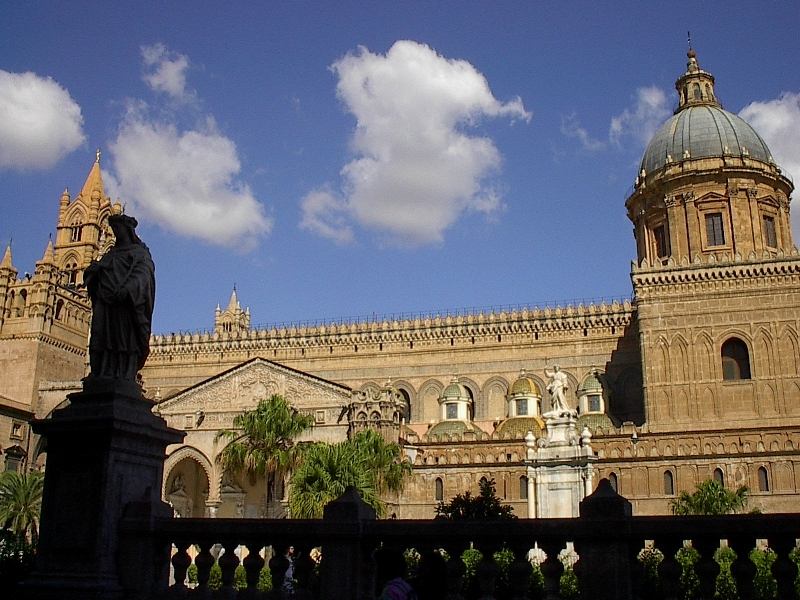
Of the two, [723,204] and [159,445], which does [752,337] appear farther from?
[159,445]

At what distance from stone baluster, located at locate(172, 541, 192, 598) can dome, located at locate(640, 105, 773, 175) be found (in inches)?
1761

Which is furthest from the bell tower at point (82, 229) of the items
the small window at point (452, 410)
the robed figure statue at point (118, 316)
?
the robed figure statue at point (118, 316)

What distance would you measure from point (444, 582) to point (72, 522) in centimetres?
364

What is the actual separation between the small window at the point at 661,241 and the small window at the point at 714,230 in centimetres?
230

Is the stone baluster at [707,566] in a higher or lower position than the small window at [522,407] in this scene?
lower

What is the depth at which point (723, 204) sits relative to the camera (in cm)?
4638

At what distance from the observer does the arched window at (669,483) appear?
3753 centimetres

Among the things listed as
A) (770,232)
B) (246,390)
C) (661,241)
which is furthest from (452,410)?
(770,232)

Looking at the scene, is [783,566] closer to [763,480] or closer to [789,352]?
[763,480]

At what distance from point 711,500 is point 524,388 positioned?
16221mm

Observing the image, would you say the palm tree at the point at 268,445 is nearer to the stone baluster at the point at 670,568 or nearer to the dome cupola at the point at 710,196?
the dome cupola at the point at 710,196

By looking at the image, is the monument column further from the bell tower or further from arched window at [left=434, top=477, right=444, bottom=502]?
the bell tower

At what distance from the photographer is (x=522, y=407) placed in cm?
4675

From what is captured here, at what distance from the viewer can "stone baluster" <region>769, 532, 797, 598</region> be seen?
6.63 metres
